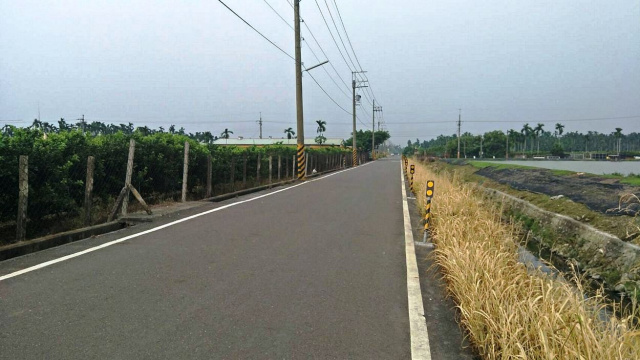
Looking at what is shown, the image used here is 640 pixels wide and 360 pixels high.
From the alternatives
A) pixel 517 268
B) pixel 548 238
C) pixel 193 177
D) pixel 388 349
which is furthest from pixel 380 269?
pixel 193 177

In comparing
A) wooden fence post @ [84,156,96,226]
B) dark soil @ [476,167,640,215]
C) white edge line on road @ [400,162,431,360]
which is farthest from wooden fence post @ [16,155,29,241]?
dark soil @ [476,167,640,215]

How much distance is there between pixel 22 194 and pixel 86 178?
64.6 inches

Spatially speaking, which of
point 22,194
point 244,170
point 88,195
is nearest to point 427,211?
point 88,195

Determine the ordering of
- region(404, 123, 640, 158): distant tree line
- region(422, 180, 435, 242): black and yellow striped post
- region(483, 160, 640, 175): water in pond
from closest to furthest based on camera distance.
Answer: region(422, 180, 435, 242): black and yellow striped post
region(483, 160, 640, 175): water in pond
region(404, 123, 640, 158): distant tree line

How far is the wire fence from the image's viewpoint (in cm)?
686

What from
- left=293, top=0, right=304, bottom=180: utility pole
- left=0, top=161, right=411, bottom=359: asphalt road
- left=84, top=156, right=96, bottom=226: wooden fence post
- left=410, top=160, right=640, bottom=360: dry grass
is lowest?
left=0, top=161, right=411, bottom=359: asphalt road

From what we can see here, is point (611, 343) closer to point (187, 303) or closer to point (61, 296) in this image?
point (187, 303)

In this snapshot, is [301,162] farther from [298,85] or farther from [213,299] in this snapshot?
[213,299]

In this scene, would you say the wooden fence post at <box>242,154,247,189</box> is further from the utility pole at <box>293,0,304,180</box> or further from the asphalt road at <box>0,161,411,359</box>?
the asphalt road at <box>0,161,411,359</box>

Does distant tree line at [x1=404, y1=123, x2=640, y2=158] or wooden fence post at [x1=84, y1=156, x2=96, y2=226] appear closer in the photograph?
wooden fence post at [x1=84, y1=156, x2=96, y2=226]

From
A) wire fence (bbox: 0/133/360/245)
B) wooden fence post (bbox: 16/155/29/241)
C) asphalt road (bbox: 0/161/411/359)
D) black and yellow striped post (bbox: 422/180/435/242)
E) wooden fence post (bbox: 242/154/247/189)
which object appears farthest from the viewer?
wooden fence post (bbox: 242/154/247/189)

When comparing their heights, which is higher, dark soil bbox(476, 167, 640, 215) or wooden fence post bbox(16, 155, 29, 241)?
wooden fence post bbox(16, 155, 29, 241)

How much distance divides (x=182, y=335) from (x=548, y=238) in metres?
9.79

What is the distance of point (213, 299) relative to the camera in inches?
172
